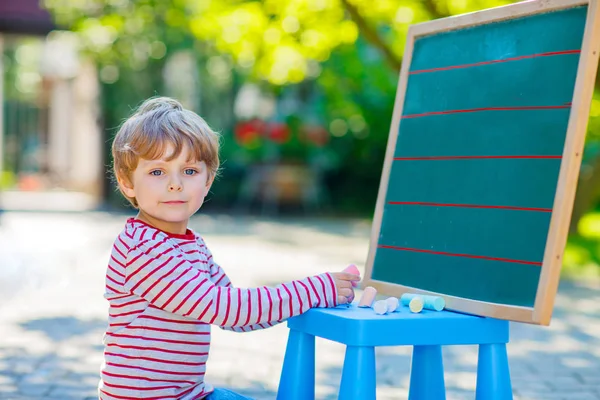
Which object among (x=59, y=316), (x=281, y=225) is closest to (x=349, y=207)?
(x=281, y=225)

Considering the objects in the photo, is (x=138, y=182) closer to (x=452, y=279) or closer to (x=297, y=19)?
(x=452, y=279)

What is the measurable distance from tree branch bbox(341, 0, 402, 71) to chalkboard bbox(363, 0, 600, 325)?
20.5 ft

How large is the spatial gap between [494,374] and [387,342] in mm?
400

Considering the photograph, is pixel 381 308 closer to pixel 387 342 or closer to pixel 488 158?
pixel 387 342

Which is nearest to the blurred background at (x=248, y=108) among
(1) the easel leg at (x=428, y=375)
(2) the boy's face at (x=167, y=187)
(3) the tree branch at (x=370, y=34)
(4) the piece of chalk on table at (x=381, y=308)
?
(3) the tree branch at (x=370, y=34)

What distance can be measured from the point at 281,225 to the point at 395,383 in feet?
33.5

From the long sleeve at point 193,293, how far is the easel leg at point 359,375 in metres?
0.23

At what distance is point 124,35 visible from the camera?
1673 cm

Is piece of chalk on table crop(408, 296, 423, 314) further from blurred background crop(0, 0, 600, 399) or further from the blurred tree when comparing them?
the blurred tree

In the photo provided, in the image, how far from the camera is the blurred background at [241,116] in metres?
9.66

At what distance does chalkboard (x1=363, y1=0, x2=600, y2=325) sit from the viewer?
8.45 ft

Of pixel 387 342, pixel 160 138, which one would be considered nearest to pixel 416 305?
pixel 387 342

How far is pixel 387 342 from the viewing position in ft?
7.97

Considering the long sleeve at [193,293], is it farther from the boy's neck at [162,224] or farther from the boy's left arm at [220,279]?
the boy's left arm at [220,279]
